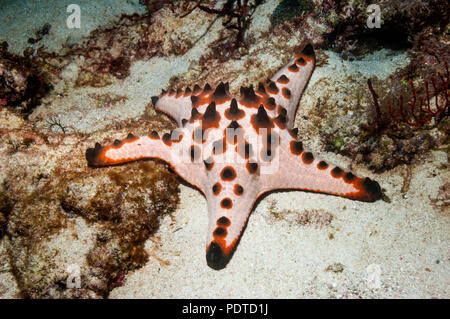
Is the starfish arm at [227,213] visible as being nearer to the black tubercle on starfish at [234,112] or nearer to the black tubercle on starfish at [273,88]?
the black tubercle on starfish at [234,112]

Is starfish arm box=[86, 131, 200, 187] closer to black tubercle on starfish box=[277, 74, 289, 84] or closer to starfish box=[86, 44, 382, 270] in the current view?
starfish box=[86, 44, 382, 270]

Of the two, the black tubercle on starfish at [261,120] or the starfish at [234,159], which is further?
the black tubercle on starfish at [261,120]

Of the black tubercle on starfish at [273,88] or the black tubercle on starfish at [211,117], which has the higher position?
the black tubercle on starfish at [273,88]

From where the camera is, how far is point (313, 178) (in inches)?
129

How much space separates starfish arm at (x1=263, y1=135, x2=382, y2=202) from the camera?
10.4ft

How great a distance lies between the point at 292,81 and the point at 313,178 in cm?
155

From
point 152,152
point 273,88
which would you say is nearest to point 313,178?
point 273,88

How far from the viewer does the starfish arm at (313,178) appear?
10.4 ft

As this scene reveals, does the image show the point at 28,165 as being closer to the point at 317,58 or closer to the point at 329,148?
the point at 329,148

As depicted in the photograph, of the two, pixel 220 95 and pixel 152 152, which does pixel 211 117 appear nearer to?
pixel 220 95

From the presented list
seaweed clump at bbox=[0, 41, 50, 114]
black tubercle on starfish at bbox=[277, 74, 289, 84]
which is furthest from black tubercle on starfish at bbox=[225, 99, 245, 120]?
seaweed clump at bbox=[0, 41, 50, 114]

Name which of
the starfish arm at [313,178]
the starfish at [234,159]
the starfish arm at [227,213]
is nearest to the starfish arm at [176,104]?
the starfish at [234,159]

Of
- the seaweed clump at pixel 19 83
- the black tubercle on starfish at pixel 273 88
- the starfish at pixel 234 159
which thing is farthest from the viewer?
the seaweed clump at pixel 19 83
